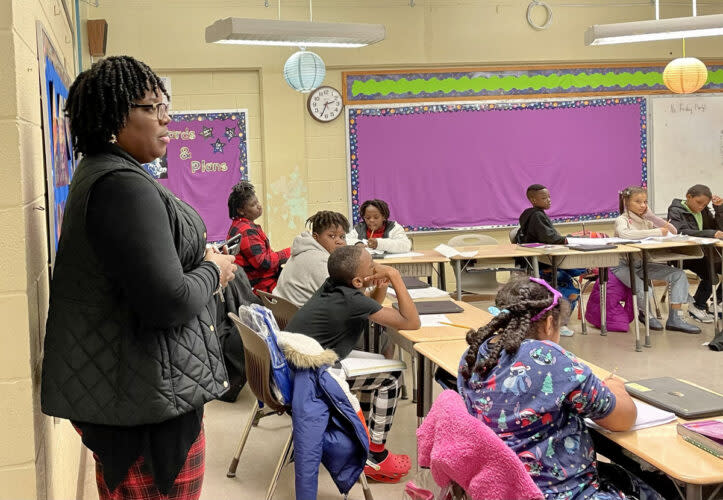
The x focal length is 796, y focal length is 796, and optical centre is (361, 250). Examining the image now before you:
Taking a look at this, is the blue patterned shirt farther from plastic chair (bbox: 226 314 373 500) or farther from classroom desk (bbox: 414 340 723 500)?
plastic chair (bbox: 226 314 373 500)

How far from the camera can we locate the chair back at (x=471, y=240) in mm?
7027

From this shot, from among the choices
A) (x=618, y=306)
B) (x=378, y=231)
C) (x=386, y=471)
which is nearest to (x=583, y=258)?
(x=618, y=306)

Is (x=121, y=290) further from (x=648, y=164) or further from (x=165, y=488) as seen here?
(x=648, y=164)

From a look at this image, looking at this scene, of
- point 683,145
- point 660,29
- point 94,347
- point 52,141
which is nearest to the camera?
point 94,347

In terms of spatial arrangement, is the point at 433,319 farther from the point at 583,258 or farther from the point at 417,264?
the point at 583,258

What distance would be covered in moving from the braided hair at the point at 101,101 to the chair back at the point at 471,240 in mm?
5617

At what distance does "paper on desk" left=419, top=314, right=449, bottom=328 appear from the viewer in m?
3.67

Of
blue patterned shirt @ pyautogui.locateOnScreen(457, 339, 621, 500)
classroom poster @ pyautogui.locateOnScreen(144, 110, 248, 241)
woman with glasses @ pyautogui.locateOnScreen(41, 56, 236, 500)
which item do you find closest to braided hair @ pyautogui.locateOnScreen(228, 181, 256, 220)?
classroom poster @ pyautogui.locateOnScreen(144, 110, 248, 241)

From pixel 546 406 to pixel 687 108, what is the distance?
733 centimetres

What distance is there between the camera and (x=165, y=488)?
1537mm

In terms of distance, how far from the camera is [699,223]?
675 cm

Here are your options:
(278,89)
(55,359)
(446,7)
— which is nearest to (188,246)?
(55,359)

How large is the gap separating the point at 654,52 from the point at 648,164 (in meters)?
1.15

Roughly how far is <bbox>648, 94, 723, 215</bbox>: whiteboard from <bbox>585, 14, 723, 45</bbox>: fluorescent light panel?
Answer: 2.63 m
